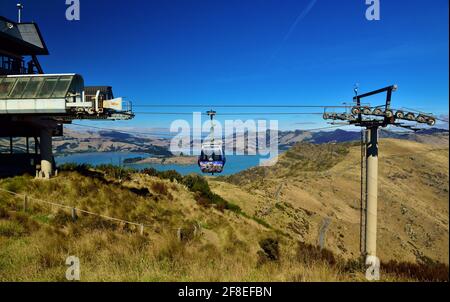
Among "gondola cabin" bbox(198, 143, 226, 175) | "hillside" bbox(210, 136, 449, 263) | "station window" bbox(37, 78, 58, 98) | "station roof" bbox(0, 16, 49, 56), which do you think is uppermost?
"station roof" bbox(0, 16, 49, 56)

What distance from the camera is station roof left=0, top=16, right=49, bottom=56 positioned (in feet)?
89.9

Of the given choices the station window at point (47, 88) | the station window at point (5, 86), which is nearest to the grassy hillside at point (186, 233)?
the station window at point (5, 86)

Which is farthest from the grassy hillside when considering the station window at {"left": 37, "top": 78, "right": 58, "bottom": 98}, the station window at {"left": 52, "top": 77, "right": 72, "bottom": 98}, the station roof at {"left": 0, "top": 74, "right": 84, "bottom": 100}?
the station window at {"left": 52, "top": 77, "right": 72, "bottom": 98}

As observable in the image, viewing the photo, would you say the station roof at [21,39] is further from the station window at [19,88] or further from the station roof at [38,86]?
the station window at [19,88]

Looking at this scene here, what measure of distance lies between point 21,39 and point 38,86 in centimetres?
895

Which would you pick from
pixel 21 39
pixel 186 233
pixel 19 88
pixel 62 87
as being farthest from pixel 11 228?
pixel 21 39

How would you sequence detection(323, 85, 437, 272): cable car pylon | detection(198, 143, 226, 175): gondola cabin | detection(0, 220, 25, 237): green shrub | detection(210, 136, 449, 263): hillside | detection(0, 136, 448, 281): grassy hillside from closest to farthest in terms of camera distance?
1. detection(0, 136, 448, 281): grassy hillside
2. detection(0, 220, 25, 237): green shrub
3. detection(323, 85, 437, 272): cable car pylon
4. detection(198, 143, 226, 175): gondola cabin
5. detection(210, 136, 449, 263): hillside

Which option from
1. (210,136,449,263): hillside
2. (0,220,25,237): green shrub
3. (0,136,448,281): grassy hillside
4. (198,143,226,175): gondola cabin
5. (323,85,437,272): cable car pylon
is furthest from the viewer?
(210,136,449,263): hillside

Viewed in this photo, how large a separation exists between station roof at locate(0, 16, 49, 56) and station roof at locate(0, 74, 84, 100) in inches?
204

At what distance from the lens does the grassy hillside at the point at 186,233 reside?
29.2 ft

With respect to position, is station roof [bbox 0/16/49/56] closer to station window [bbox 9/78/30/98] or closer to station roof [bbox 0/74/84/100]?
station roof [bbox 0/74/84/100]

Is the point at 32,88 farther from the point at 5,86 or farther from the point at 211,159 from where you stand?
the point at 211,159

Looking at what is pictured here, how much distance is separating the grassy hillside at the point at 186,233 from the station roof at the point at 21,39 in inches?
472
